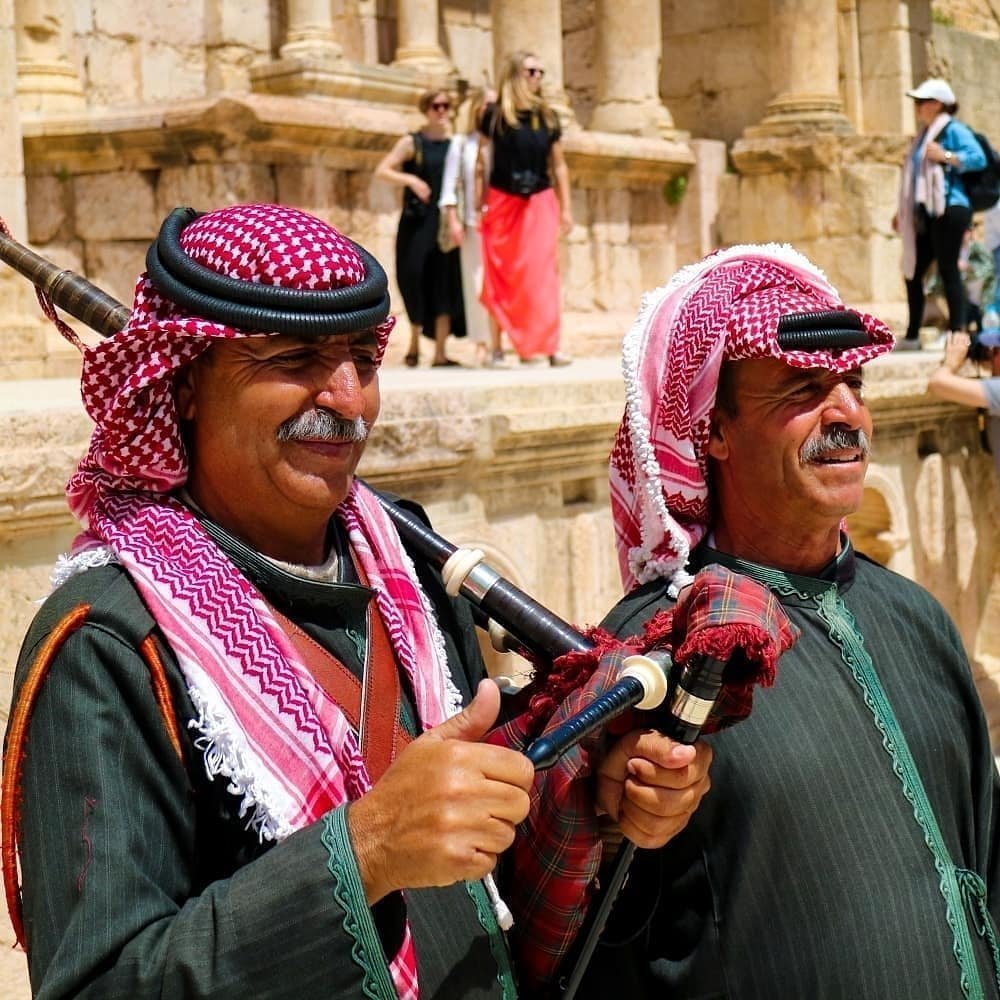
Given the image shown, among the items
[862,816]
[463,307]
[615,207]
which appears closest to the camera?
[862,816]

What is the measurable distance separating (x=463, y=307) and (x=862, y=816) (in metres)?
7.85

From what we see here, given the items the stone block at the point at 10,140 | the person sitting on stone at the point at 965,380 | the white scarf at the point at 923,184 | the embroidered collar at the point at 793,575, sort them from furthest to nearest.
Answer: the white scarf at the point at 923,184 → the stone block at the point at 10,140 → the person sitting on stone at the point at 965,380 → the embroidered collar at the point at 793,575

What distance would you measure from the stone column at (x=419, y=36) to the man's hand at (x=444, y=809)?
478 inches

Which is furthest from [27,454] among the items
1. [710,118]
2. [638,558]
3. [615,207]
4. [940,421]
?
[710,118]

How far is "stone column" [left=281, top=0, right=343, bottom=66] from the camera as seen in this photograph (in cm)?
1176

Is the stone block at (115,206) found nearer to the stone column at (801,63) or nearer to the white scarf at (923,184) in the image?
the white scarf at (923,184)

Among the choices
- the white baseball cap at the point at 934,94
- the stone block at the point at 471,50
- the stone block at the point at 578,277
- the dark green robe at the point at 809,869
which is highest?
the stone block at the point at 471,50

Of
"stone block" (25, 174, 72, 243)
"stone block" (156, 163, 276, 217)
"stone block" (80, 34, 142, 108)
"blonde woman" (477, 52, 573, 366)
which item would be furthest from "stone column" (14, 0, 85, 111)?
"blonde woman" (477, 52, 573, 366)

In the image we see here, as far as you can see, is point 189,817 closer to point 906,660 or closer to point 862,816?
point 862,816

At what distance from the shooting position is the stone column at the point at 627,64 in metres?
14.1

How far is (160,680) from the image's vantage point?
198cm

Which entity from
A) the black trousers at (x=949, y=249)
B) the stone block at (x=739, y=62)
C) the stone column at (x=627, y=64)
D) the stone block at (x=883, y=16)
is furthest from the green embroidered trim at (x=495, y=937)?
the stone block at (x=883, y=16)

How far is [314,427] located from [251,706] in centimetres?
39

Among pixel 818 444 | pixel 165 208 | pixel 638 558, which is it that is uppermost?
pixel 165 208
